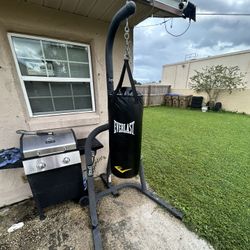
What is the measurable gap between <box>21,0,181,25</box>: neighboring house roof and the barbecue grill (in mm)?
1424

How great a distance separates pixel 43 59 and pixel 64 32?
0.43m

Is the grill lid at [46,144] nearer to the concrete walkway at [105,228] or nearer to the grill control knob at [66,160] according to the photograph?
the grill control knob at [66,160]

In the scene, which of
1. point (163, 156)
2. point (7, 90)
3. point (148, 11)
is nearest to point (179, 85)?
point (163, 156)

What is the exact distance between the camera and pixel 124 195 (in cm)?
205

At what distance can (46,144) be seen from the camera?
1.47 meters

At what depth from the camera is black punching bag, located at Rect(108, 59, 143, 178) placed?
3.94ft

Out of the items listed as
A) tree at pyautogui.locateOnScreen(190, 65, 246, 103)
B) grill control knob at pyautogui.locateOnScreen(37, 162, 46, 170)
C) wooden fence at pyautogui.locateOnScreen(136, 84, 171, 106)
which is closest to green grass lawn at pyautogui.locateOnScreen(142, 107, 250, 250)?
grill control knob at pyautogui.locateOnScreen(37, 162, 46, 170)

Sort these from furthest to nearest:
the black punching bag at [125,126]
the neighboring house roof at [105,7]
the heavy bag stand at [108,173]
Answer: the neighboring house roof at [105,7], the black punching bag at [125,126], the heavy bag stand at [108,173]

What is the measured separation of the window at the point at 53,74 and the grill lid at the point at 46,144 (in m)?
0.47

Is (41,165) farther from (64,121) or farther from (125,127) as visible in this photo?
(125,127)

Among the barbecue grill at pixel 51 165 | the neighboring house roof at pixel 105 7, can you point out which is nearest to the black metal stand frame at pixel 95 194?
the barbecue grill at pixel 51 165

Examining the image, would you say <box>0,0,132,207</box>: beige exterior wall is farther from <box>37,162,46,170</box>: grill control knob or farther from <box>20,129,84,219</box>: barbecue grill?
<box>37,162,46,170</box>: grill control knob

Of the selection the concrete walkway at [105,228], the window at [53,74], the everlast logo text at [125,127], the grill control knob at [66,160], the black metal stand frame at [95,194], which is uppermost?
the window at [53,74]

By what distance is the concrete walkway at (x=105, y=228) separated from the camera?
140 cm
